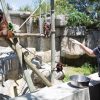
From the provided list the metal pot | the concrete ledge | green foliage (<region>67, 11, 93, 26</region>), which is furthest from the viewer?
green foliage (<region>67, 11, 93, 26</region>)

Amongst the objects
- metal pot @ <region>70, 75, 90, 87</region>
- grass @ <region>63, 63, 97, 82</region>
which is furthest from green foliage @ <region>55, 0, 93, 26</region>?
metal pot @ <region>70, 75, 90, 87</region>

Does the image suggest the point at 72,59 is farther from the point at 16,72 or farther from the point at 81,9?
the point at 16,72

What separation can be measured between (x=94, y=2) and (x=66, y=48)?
216 cm

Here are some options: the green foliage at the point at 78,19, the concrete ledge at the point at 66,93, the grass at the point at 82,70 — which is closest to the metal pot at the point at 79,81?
the concrete ledge at the point at 66,93

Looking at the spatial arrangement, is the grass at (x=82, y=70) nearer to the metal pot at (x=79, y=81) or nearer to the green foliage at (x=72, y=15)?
the green foliage at (x=72, y=15)

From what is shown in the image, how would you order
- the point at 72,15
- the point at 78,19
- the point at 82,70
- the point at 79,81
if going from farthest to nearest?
the point at 78,19
the point at 72,15
the point at 82,70
the point at 79,81

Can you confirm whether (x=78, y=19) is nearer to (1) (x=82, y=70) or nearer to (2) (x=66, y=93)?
(1) (x=82, y=70)

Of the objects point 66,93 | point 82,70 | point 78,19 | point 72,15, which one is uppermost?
point 72,15

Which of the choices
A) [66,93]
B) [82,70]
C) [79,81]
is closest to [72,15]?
[82,70]

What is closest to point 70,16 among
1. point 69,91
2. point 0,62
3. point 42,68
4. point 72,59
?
point 72,59

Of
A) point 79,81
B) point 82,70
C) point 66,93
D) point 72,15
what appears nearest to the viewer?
point 66,93

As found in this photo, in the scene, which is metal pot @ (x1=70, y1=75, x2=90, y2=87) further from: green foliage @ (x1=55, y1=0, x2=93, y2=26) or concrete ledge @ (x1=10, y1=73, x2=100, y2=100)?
green foliage @ (x1=55, y1=0, x2=93, y2=26)

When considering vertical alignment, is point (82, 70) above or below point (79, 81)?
below

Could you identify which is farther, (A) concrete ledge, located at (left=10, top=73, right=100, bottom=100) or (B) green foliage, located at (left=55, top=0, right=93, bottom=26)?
(B) green foliage, located at (left=55, top=0, right=93, bottom=26)
